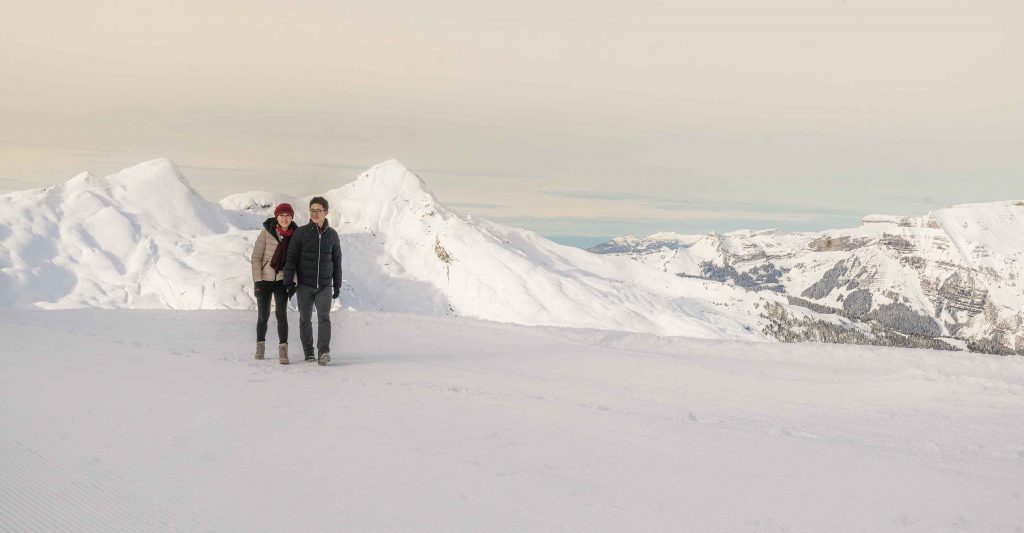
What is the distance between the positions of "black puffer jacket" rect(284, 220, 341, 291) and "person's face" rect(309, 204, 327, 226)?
0.11 metres

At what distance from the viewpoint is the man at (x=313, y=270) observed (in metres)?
12.5

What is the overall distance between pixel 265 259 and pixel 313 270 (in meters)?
1.08

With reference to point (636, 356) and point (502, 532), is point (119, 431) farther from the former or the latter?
point (636, 356)

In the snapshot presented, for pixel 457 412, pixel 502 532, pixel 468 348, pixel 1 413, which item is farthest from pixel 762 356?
pixel 1 413

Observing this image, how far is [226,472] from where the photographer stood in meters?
5.77

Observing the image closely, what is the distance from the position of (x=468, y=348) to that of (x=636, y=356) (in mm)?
3746

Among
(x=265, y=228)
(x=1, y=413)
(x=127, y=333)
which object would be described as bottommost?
(x=127, y=333)

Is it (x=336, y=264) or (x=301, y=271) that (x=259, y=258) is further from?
(x=336, y=264)

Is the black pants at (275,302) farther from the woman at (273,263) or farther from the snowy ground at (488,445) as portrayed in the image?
the snowy ground at (488,445)

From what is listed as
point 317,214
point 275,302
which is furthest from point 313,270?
point 275,302

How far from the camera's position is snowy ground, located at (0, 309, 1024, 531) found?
16.9ft

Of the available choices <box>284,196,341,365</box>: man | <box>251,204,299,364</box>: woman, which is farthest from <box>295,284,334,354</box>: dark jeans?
<box>251,204,299,364</box>: woman

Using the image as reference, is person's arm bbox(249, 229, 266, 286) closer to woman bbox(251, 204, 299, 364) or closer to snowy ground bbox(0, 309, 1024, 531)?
woman bbox(251, 204, 299, 364)

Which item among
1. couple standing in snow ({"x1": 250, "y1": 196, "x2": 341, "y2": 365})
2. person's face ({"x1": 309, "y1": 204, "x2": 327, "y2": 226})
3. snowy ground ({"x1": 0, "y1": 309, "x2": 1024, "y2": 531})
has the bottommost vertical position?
snowy ground ({"x1": 0, "y1": 309, "x2": 1024, "y2": 531})
